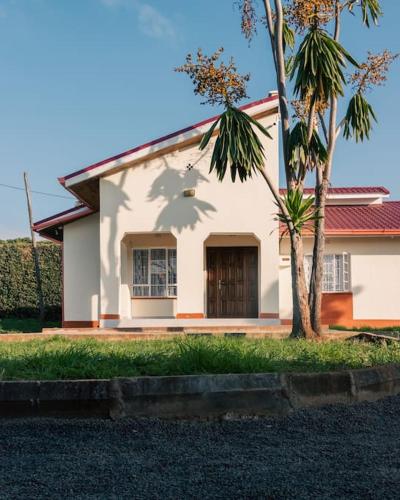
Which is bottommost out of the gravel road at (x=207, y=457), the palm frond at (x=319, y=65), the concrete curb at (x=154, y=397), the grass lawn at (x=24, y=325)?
the grass lawn at (x=24, y=325)

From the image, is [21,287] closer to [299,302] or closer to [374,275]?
[374,275]

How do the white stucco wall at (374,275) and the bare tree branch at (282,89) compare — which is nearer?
the bare tree branch at (282,89)

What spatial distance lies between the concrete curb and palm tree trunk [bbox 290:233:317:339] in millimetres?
5348

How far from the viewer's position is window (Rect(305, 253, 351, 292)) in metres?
16.1

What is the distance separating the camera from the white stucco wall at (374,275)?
52.5 ft

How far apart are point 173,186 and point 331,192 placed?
6.51m

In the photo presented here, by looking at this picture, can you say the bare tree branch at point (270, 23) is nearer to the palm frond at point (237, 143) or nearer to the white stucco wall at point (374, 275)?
the palm frond at point (237, 143)

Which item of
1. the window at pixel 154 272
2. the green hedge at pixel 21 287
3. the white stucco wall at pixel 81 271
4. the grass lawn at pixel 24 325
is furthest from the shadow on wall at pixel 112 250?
the green hedge at pixel 21 287

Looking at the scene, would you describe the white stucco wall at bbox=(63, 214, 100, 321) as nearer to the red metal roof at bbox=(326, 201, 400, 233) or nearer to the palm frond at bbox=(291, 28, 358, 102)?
the red metal roof at bbox=(326, 201, 400, 233)

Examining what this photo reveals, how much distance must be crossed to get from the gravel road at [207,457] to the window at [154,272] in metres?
11.6

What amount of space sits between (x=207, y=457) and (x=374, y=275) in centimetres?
1301

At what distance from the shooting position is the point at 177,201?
14688 millimetres

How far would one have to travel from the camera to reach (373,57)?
36.4ft

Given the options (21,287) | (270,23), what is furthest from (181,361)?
(21,287)
